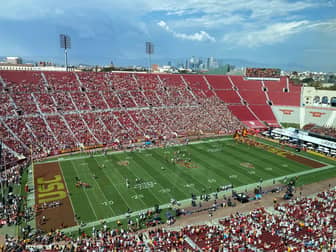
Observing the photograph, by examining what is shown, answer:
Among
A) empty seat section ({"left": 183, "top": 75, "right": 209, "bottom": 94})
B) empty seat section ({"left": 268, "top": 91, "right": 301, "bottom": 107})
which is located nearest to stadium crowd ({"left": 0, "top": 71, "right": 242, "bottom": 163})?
empty seat section ({"left": 183, "top": 75, "right": 209, "bottom": 94})

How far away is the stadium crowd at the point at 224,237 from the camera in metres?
17.3

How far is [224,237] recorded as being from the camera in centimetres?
1827

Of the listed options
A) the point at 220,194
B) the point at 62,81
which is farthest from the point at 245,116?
the point at 62,81

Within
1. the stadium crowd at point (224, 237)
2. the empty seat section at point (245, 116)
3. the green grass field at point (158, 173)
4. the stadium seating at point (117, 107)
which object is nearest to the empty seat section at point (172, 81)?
the stadium seating at point (117, 107)

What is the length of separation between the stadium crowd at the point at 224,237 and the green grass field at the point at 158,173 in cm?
384

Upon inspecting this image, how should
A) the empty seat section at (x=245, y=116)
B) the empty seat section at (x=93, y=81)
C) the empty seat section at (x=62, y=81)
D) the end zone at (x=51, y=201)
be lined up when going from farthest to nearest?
the empty seat section at (x=245, y=116) → the empty seat section at (x=93, y=81) → the empty seat section at (x=62, y=81) → the end zone at (x=51, y=201)

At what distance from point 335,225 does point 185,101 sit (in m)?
45.0

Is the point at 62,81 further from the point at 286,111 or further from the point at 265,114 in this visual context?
the point at 286,111

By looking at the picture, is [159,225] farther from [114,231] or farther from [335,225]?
[335,225]

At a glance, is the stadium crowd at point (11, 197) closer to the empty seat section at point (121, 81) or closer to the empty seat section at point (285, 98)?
the empty seat section at point (121, 81)

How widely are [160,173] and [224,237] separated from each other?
14.6m

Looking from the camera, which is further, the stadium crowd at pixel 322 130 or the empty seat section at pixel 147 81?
the empty seat section at pixel 147 81

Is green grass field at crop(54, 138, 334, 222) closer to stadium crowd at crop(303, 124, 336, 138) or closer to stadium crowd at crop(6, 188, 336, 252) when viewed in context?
stadium crowd at crop(6, 188, 336, 252)

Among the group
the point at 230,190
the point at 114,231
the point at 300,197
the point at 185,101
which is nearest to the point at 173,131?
the point at 185,101
